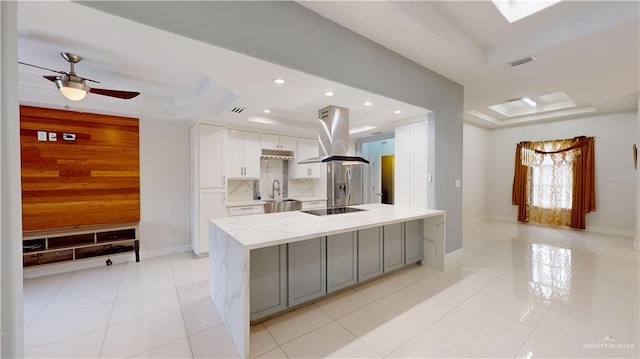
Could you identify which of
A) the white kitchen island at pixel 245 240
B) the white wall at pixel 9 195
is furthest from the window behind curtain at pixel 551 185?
the white wall at pixel 9 195

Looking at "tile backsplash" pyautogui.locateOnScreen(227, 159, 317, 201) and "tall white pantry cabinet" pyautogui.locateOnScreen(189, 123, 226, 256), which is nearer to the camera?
"tall white pantry cabinet" pyautogui.locateOnScreen(189, 123, 226, 256)

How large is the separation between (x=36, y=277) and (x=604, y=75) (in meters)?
7.97

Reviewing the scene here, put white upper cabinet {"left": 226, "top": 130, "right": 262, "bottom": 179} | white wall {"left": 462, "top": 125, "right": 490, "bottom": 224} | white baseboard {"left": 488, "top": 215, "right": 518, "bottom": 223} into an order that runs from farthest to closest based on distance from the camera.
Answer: white baseboard {"left": 488, "top": 215, "right": 518, "bottom": 223} → white wall {"left": 462, "top": 125, "right": 490, "bottom": 224} → white upper cabinet {"left": 226, "top": 130, "right": 262, "bottom": 179}

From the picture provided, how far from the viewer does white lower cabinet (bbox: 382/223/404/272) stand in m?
3.14

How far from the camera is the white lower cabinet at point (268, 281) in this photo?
215cm

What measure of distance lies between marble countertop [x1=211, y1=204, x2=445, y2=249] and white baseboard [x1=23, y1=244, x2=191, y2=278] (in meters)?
2.46

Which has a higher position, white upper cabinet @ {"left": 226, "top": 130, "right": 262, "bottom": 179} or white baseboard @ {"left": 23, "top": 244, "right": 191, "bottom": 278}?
white upper cabinet @ {"left": 226, "top": 130, "right": 262, "bottom": 179}

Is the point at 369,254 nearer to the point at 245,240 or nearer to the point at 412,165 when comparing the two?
the point at 245,240

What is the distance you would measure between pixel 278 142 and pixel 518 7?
13.0 ft

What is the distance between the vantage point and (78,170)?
3592 mm

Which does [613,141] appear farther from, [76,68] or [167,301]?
[76,68]

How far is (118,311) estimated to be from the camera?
241 cm

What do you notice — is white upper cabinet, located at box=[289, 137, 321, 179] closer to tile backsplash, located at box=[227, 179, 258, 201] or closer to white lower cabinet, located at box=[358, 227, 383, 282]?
tile backsplash, located at box=[227, 179, 258, 201]

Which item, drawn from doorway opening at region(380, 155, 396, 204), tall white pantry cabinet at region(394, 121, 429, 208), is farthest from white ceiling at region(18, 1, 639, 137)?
doorway opening at region(380, 155, 396, 204)
